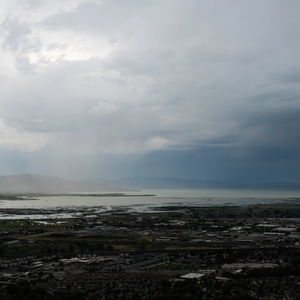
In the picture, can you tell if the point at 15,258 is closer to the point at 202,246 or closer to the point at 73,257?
the point at 73,257

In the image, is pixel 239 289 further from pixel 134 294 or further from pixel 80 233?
pixel 80 233

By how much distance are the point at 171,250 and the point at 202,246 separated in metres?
3.36

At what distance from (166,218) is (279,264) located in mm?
35249

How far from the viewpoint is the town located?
72.5 feet

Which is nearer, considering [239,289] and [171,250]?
[239,289]

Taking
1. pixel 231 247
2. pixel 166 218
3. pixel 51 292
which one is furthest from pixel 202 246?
pixel 166 218

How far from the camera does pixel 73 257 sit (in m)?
32.7

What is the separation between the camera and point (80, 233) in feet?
155

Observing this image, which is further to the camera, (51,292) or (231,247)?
(231,247)

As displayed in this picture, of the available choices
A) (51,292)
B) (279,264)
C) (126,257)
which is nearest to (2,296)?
(51,292)

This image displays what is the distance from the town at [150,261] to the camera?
72.5 feet

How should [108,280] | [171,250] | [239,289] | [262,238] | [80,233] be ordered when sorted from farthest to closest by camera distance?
[80,233]
[262,238]
[171,250]
[108,280]
[239,289]

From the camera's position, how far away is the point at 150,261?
3086 centimetres

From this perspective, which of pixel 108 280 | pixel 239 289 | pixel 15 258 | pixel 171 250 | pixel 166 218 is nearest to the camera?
pixel 239 289
